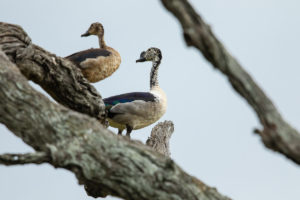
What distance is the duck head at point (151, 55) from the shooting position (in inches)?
433

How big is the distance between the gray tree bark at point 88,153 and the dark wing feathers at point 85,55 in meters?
3.96

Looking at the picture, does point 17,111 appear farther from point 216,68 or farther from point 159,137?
point 159,137

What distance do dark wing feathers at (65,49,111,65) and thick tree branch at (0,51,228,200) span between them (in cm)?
407

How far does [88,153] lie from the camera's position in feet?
13.2

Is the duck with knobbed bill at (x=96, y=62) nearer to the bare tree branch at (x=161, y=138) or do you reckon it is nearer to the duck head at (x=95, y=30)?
the bare tree branch at (x=161, y=138)

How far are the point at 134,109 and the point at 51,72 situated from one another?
3355mm

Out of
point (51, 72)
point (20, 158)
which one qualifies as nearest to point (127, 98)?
point (51, 72)

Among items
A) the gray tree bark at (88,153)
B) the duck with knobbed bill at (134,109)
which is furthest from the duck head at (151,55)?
the gray tree bark at (88,153)

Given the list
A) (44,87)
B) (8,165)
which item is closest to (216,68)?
(8,165)

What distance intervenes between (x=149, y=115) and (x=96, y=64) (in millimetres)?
1483

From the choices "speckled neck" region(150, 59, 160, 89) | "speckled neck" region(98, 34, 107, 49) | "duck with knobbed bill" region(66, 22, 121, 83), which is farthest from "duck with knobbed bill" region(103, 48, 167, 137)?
"speckled neck" region(98, 34, 107, 49)

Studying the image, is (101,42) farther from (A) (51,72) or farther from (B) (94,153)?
(B) (94,153)

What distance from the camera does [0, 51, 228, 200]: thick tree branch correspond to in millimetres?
4012

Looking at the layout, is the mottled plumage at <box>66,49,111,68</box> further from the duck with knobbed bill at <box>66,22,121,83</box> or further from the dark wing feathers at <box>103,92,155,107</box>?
the dark wing feathers at <box>103,92,155,107</box>
